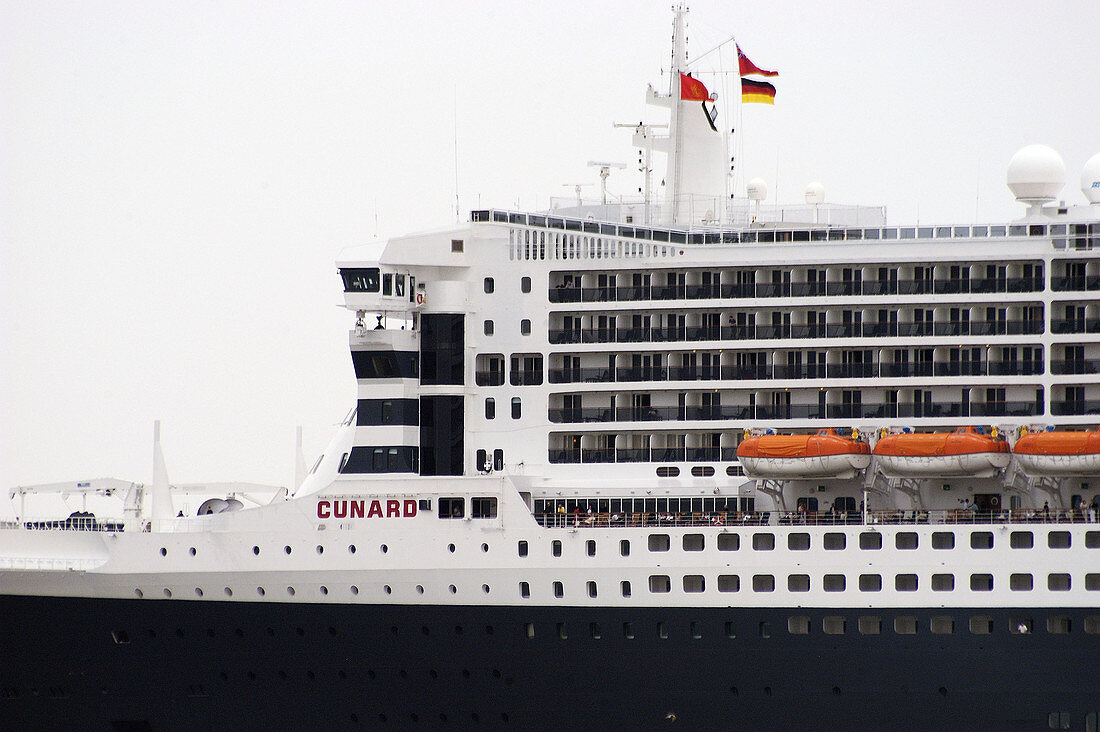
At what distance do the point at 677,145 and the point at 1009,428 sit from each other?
11496 millimetres

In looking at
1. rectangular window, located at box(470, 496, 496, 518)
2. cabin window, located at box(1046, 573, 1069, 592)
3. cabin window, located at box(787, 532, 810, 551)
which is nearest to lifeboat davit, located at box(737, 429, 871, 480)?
cabin window, located at box(787, 532, 810, 551)

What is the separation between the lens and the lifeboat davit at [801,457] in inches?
1645

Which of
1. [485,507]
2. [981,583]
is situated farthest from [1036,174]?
[485,507]

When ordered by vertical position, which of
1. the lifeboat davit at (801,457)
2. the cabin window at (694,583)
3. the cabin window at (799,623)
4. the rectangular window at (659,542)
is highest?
the lifeboat davit at (801,457)

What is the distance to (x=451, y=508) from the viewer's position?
42500mm

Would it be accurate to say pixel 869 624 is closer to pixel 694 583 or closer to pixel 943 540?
pixel 943 540

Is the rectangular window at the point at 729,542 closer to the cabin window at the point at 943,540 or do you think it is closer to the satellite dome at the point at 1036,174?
the cabin window at the point at 943,540

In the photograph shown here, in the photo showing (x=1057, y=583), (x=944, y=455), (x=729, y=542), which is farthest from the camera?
(x=729, y=542)

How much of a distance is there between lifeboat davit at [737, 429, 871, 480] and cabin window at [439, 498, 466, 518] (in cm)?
646

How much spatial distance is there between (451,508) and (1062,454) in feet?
44.6

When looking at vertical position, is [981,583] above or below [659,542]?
below

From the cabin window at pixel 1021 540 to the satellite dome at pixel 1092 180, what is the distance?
31.2 feet

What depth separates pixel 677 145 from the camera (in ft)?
159

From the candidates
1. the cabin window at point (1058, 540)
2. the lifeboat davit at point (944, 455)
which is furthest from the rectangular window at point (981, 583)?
the lifeboat davit at point (944, 455)
